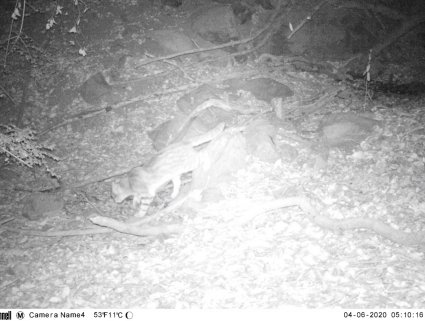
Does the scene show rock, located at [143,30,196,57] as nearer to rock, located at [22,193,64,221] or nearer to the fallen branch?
the fallen branch

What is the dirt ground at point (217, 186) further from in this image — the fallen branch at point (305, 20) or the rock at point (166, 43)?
the fallen branch at point (305, 20)

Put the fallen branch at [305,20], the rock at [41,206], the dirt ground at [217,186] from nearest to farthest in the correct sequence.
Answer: the dirt ground at [217,186] < the rock at [41,206] < the fallen branch at [305,20]

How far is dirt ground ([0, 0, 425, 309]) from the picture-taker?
14.0 ft

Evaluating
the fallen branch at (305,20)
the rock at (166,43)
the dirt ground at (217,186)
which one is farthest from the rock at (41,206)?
the fallen branch at (305,20)

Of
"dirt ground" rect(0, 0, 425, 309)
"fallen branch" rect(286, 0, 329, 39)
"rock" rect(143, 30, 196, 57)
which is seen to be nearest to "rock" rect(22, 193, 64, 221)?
"dirt ground" rect(0, 0, 425, 309)

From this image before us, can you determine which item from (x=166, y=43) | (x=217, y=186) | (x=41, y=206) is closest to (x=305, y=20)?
(x=166, y=43)

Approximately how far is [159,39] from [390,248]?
8536mm

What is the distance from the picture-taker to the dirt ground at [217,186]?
4.26 meters

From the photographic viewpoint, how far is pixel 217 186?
6.09 meters

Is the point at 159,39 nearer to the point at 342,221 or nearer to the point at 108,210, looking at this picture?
the point at 108,210

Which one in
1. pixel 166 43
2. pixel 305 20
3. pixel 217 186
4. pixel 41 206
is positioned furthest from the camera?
pixel 305 20

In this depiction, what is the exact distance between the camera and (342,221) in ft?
15.4

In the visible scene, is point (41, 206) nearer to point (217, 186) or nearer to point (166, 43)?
point (217, 186)

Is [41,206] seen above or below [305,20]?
below
